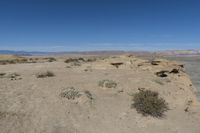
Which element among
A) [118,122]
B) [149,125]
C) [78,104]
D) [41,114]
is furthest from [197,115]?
[41,114]

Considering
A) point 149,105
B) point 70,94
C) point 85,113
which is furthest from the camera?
point 70,94

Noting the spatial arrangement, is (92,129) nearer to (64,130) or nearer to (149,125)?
(64,130)

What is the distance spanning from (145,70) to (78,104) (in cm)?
1401

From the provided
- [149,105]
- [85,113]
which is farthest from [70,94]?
[149,105]

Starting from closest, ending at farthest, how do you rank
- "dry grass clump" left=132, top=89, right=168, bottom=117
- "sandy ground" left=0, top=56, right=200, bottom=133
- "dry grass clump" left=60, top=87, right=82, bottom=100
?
"sandy ground" left=0, top=56, right=200, bottom=133, "dry grass clump" left=132, top=89, right=168, bottom=117, "dry grass clump" left=60, top=87, right=82, bottom=100

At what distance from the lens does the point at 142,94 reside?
12.8 metres

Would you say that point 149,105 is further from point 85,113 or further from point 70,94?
point 70,94

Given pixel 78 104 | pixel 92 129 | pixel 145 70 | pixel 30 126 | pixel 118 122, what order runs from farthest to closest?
pixel 145 70, pixel 78 104, pixel 118 122, pixel 92 129, pixel 30 126

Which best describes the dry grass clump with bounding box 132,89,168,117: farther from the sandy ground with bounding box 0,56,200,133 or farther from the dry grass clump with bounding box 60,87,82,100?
the dry grass clump with bounding box 60,87,82,100

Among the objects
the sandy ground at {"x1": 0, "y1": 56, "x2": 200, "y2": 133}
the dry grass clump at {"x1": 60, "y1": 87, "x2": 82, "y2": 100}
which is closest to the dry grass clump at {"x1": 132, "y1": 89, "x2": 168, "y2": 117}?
the sandy ground at {"x1": 0, "y1": 56, "x2": 200, "y2": 133}

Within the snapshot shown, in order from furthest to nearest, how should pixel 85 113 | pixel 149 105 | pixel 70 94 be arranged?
pixel 70 94 < pixel 149 105 < pixel 85 113

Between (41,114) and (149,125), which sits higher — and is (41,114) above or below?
above

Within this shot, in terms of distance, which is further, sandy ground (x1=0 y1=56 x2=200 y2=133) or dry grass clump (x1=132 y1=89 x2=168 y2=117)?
dry grass clump (x1=132 y1=89 x2=168 y2=117)

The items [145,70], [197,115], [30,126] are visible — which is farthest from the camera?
[145,70]
